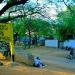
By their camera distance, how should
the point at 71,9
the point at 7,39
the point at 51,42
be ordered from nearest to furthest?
the point at 71,9 → the point at 7,39 → the point at 51,42

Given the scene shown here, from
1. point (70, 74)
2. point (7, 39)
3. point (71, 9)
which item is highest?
point (71, 9)

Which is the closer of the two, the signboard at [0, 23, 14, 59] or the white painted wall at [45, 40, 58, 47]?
the signboard at [0, 23, 14, 59]

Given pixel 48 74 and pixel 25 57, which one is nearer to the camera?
pixel 48 74

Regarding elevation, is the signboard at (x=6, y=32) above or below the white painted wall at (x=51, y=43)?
above

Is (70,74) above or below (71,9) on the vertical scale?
below

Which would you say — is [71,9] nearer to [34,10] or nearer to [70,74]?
[34,10]

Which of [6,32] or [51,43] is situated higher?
[6,32]

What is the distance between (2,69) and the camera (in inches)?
780

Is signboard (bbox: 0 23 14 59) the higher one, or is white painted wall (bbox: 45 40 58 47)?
signboard (bbox: 0 23 14 59)

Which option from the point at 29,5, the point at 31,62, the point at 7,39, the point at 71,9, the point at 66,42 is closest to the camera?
the point at 71,9

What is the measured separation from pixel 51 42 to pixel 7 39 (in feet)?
137

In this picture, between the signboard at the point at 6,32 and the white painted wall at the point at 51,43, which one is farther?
the white painted wall at the point at 51,43

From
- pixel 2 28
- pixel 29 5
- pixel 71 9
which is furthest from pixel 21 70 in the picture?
pixel 71 9

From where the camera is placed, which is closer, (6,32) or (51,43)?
(6,32)
